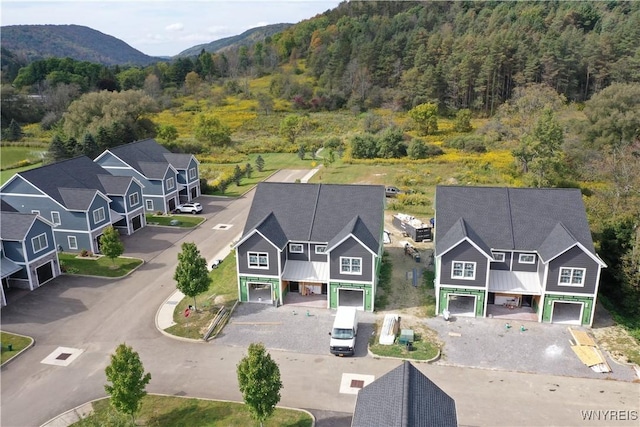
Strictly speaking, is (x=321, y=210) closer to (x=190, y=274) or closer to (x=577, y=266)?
(x=190, y=274)

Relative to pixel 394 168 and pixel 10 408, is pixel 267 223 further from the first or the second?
pixel 394 168

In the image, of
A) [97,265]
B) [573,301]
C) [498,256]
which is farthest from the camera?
[97,265]

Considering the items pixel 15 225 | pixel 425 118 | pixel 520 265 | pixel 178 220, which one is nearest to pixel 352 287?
pixel 520 265

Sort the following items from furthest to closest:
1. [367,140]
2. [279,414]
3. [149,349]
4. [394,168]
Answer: [367,140]
[394,168]
[149,349]
[279,414]

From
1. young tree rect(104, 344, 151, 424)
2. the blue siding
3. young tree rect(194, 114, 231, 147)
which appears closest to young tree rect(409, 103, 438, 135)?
young tree rect(194, 114, 231, 147)

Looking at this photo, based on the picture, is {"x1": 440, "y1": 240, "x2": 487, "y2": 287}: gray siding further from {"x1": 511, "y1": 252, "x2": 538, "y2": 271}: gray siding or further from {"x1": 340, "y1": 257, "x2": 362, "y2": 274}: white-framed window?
{"x1": 340, "y1": 257, "x2": 362, "y2": 274}: white-framed window

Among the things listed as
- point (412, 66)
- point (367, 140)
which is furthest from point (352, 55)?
point (367, 140)
